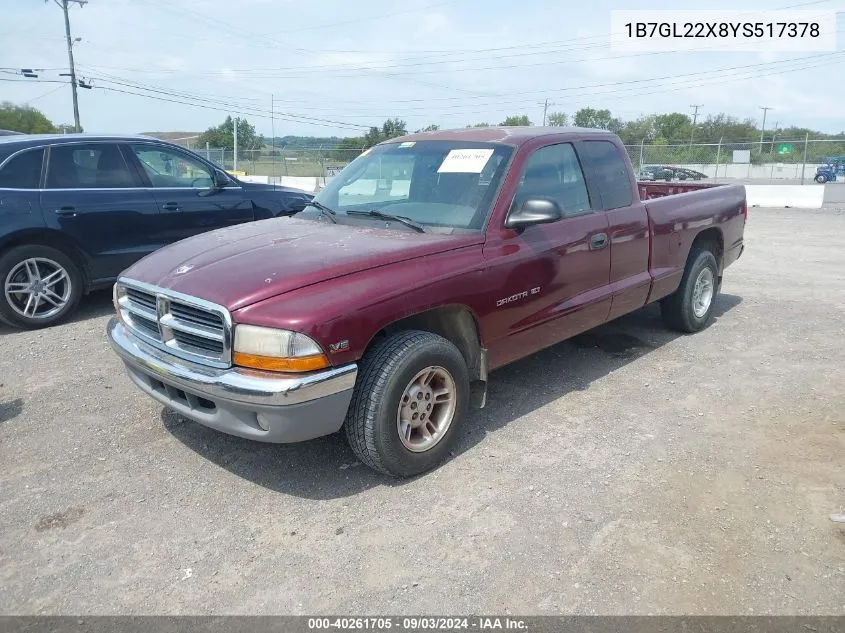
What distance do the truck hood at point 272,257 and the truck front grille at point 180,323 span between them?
56 millimetres

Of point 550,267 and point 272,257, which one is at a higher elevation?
point 272,257

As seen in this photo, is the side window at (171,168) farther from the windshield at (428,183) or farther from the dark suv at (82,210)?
the windshield at (428,183)

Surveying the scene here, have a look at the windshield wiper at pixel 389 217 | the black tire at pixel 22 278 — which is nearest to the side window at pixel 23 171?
the black tire at pixel 22 278

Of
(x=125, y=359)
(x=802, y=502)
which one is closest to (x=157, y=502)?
(x=125, y=359)

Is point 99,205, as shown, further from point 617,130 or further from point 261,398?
point 617,130

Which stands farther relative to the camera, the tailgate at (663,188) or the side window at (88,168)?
the tailgate at (663,188)

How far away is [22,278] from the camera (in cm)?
598

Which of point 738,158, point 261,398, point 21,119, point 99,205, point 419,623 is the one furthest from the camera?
point 21,119

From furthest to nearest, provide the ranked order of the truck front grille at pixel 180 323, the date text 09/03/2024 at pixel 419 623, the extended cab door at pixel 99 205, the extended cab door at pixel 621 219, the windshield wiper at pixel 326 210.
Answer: the extended cab door at pixel 99 205
the extended cab door at pixel 621 219
the windshield wiper at pixel 326 210
the truck front grille at pixel 180 323
the date text 09/03/2024 at pixel 419 623

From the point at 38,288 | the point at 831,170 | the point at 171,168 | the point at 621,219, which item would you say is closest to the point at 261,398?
the point at 621,219


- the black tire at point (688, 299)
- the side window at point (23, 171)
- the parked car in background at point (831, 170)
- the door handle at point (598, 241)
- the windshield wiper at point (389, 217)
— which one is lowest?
the black tire at point (688, 299)

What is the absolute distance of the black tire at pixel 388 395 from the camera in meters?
3.20

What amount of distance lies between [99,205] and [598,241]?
467 cm

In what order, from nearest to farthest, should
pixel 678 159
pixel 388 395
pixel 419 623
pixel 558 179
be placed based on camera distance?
1. pixel 419 623
2. pixel 388 395
3. pixel 558 179
4. pixel 678 159
